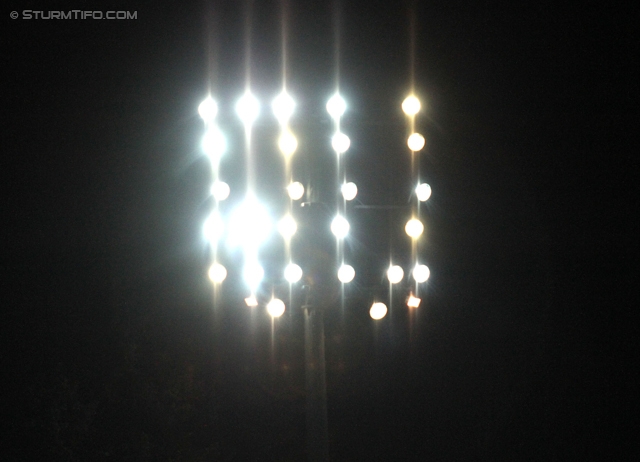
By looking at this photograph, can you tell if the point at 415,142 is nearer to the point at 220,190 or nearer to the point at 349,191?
the point at 349,191

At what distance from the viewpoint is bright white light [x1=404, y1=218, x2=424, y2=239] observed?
7.32ft

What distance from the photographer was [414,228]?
2.23 m

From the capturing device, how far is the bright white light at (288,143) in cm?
221

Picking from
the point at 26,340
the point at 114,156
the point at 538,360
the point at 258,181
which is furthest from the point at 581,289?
the point at 26,340

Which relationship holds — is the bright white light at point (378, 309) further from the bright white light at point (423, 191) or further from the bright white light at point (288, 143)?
the bright white light at point (288, 143)

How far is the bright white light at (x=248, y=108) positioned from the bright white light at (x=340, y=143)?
1.06ft

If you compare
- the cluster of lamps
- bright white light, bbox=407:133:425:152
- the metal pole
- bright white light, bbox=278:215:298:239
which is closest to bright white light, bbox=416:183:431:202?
the cluster of lamps

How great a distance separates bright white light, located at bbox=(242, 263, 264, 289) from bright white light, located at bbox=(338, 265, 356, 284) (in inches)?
11.7

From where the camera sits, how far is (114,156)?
10.9 ft

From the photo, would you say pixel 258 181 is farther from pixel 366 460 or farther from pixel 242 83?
pixel 366 460

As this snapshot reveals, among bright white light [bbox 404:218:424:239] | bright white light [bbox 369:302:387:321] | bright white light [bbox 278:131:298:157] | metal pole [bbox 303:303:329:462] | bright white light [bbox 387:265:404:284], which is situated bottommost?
metal pole [bbox 303:303:329:462]

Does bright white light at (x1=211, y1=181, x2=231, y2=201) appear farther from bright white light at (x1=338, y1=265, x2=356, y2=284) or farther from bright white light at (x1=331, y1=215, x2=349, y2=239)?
bright white light at (x1=338, y1=265, x2=356, y2=284)

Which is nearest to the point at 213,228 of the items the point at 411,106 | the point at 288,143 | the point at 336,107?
the point at 288,143

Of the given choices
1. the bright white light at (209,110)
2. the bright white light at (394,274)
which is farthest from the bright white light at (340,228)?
the bright white light at (209,110)
